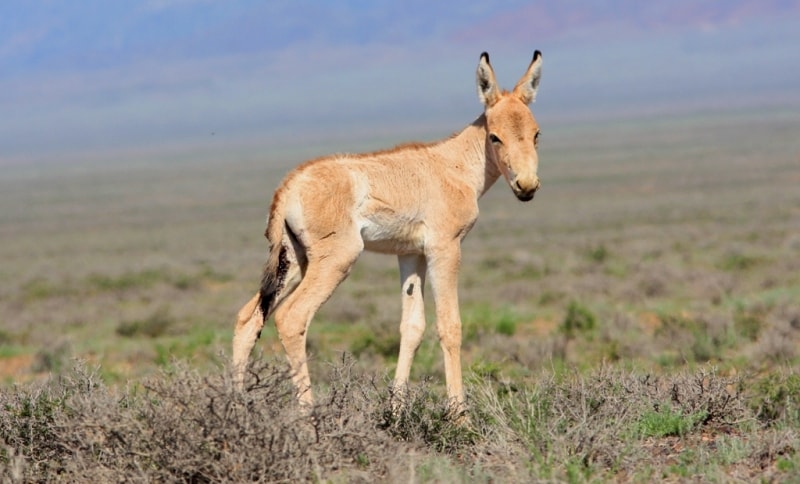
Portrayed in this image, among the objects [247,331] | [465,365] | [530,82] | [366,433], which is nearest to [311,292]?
[247,331]

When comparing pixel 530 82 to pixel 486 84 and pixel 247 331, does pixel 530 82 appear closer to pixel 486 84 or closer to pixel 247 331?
pixel 486 84

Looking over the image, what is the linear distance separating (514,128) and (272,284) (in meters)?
2.16

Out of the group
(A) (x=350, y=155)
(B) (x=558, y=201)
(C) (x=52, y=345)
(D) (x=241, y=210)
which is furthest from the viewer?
A: (D) (x=241, y=210)

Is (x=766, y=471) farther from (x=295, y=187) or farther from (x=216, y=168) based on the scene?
(x=216, y=168)

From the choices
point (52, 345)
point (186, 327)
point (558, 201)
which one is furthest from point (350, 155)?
point (558, 201)


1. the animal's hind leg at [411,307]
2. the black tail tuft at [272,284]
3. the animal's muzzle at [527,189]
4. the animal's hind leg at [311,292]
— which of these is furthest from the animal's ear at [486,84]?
the black tail tuft at [272,284]

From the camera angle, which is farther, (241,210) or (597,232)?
(241,210)

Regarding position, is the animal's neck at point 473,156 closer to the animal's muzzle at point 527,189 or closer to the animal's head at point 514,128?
the animal's head at point 514,128

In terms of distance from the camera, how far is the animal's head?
7.71 meters

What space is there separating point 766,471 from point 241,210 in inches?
2319

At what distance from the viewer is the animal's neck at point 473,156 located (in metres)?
8.44

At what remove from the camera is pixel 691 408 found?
7109 millimetres

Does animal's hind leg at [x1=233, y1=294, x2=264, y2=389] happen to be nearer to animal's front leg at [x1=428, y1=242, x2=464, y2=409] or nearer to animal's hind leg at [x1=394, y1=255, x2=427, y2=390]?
Answer: animal's hind leg at [x1=394, y1=255, x2=427, y2=390]

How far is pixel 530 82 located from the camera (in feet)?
27.3
